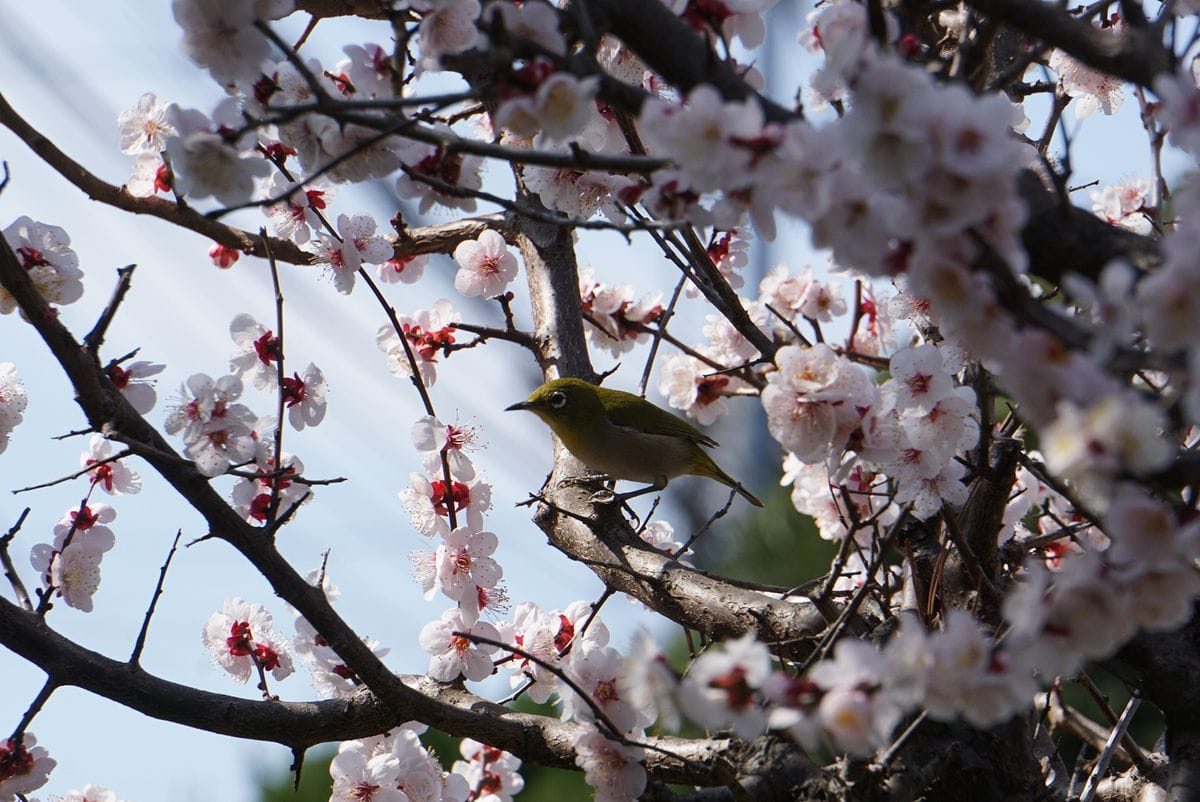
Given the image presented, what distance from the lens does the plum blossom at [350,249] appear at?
2818mm

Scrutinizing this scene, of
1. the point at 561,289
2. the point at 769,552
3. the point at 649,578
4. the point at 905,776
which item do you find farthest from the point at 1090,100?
the point at 769,552

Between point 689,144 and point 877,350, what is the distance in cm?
257

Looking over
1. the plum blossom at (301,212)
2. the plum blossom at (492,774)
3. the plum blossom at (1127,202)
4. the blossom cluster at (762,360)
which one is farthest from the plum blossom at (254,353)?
the plum blossom at (1127,202)

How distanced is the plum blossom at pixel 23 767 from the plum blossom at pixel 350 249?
1264 mm

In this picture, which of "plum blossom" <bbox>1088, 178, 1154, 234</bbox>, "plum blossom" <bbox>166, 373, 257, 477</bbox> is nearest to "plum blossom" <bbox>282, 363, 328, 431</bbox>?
"plum blossom" <bbox>166, 373, 257, 477</bbox>

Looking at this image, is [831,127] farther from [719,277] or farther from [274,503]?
[719,277]

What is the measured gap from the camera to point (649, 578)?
261cm

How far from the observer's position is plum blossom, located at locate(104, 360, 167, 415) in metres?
2.26

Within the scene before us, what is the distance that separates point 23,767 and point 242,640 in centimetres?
56

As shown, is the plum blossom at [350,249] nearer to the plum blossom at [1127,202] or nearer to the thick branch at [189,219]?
the thick branch at [189,219]

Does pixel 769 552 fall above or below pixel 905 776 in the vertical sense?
above

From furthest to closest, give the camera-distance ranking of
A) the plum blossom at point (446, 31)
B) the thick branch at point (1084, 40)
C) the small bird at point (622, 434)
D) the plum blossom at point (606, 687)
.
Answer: the small bird at point (622, 434) < the plum blossom at point (606, 687) < the plum blossom at point (446, 31) < the thick branch at point (1084, 40)

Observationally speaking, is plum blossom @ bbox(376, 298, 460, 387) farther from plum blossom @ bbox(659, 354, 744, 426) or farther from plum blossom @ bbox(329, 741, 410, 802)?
plum blossom @ bbox(329, 741, 410, 802)

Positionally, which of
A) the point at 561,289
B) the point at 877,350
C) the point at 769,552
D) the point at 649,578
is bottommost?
the point at 649,578
